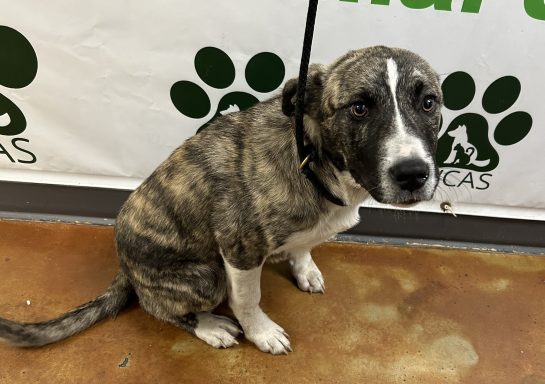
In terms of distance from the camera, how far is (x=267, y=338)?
2.45 metres

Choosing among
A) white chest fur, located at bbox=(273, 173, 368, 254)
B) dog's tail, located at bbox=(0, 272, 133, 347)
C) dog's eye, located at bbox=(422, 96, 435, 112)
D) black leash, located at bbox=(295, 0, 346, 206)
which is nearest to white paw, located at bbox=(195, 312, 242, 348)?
dog's tail, located at bbox=(0, 272, 133, 347)

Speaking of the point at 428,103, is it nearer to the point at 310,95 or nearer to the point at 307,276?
the point at 310,95

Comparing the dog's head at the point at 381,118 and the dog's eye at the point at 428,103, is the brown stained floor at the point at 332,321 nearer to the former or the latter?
the dog's head at the point at 381,118

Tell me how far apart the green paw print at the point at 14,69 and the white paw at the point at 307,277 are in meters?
1.97

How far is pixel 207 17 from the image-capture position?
2.50 metres

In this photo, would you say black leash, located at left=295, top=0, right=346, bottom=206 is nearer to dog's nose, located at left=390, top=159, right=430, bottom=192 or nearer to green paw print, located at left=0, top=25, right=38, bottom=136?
dog's nose, located at left=390, top=159, right=430, bottom=192

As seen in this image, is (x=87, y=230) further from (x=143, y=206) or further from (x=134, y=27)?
(x=134, y=27)

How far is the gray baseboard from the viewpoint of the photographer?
316 cm

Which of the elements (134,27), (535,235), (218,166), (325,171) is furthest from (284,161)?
(535,235)

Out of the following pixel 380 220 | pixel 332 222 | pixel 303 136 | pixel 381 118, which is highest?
pixel 381 118

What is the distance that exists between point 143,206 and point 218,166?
1.52 ft

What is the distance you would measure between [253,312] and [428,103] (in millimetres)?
1350

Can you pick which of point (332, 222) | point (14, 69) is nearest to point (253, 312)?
point (332, 222)

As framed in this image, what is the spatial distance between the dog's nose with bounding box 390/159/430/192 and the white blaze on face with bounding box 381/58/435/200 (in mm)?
17
